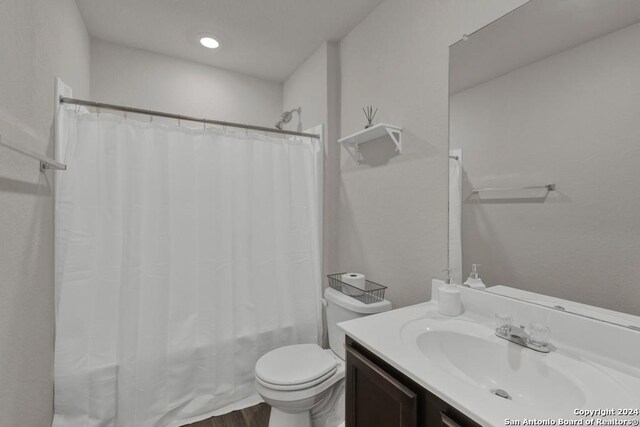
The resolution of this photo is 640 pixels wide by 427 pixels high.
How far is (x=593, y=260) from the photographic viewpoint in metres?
0.90

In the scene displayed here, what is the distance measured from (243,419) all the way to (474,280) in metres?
1.57

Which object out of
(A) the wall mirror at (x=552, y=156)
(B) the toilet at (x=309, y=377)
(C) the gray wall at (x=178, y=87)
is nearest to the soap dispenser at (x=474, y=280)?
(A) the wall mirror at (x=552, y=156)

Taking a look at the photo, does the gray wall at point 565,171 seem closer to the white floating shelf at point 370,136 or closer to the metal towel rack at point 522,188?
the metal towel rack at point 522,188

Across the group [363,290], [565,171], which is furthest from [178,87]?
[565,171]

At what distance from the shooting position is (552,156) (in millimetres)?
988

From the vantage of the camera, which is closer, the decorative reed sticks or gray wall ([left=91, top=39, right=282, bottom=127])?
the decorative reed sticks

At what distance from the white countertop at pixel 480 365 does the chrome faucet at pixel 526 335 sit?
32 millimetres

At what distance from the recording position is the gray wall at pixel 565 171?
836 mm

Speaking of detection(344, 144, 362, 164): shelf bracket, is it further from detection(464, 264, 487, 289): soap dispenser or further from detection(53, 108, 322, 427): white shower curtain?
detection(464, 264, 487, 289): soap dispenser

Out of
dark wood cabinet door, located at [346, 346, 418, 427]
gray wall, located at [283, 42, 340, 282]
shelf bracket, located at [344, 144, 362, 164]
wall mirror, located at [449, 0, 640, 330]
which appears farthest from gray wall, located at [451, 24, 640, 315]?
gray wall, located at [283, 42, 340, 282]

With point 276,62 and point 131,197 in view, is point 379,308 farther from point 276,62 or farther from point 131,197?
point 276,62

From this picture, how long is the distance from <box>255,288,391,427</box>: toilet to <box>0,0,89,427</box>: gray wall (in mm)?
935

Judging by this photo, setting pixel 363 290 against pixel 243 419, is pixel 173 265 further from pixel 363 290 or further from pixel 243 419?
pixel 363 290

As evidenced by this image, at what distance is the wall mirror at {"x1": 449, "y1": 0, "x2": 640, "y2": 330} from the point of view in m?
0.84
